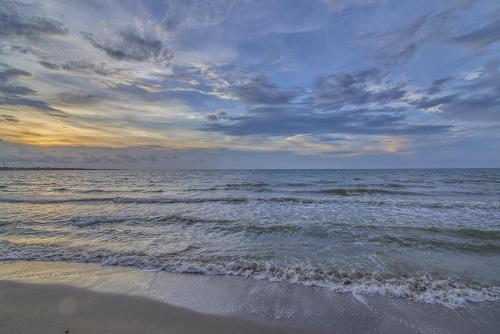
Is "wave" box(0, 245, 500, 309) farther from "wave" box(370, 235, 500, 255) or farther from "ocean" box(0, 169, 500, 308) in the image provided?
"wave" box(370, 235, 500, 255)

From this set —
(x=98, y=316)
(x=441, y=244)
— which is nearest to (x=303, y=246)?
(x=441, y=244)

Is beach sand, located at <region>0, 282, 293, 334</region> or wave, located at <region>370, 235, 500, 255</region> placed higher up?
wave, located at <region>370, 235, 500, 255</region>

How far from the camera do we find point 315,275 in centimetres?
670

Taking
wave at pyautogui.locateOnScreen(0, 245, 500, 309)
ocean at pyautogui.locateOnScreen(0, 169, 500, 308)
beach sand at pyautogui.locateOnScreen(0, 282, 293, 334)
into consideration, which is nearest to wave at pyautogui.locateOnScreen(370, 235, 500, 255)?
ocean at pyautogui.locateOnScreen(0, 169, 500, 308)

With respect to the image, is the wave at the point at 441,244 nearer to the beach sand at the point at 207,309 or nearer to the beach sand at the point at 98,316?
the beach sand at the point at 207,309

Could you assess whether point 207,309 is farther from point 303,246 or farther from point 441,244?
point 441,244

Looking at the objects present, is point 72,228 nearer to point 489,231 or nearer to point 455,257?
point 455,257

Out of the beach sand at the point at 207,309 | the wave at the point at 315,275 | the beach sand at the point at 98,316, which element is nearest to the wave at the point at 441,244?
the wave at the point at 315,275

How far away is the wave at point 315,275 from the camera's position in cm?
571

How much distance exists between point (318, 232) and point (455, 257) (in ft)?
15.0

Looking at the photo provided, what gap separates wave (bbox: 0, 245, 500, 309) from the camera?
5.71m

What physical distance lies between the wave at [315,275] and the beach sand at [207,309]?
0.30 m

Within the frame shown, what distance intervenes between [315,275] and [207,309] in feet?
9.68

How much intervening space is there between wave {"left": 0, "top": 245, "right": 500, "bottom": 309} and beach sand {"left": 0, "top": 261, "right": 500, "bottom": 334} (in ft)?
0.97
